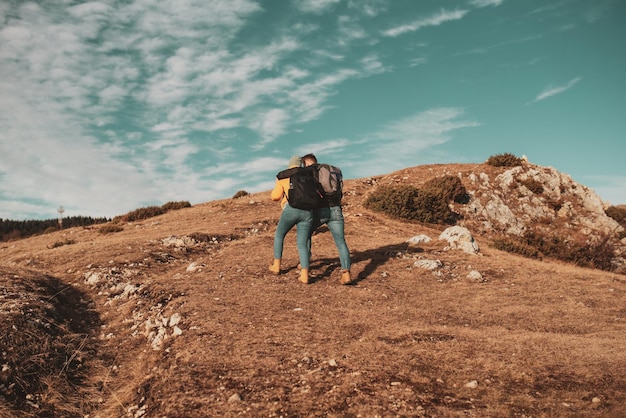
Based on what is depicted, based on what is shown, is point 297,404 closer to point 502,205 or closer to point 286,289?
point 286,289

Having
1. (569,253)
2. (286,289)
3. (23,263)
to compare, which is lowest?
(569,253)

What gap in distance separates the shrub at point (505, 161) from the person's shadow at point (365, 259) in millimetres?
17759

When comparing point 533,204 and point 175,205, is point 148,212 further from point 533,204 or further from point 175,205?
point 533,204

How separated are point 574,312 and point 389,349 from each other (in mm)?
4733

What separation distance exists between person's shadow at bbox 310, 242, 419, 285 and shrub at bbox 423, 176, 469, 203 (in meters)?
9.85

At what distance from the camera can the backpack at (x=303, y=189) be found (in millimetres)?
8516

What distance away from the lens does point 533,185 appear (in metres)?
26.6

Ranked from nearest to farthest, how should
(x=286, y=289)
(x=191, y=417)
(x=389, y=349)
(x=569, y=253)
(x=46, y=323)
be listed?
(x=191, y=417) < (x=389, y=349) < (x=46, y=323) < (x=286, y=289) < (x=569, y=253)

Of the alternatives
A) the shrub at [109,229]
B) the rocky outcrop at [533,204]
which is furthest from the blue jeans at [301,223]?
the rocky outcrop at [533,204]

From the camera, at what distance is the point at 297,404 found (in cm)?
473

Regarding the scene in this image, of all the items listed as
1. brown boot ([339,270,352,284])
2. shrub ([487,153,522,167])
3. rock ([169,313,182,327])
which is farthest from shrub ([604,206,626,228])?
rock ([169,313,182,327])

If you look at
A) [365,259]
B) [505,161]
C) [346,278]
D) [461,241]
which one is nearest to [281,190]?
[346,278]

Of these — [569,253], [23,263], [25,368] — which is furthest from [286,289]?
[569,253]

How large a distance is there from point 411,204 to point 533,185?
36.1 ft
